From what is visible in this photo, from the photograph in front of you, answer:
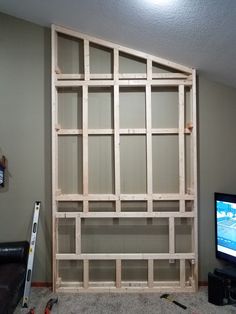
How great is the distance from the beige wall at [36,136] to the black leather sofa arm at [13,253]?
0.85 feet

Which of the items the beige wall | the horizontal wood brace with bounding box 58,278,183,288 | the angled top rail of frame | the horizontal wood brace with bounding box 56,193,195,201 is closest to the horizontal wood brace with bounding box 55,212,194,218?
the horizontal wood brace with bounding box 56,193,195,201

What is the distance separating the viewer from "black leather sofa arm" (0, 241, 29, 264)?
2.69 metres

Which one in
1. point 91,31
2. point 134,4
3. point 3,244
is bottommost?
point 3,244

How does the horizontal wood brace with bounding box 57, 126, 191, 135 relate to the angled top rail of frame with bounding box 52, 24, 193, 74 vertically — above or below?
below

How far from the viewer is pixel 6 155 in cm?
302

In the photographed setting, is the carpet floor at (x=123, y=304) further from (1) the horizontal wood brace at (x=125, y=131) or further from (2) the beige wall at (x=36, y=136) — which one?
(1) the horizontal wood brace at (x=125, y=131)

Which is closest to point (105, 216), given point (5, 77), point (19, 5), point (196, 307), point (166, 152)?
point (166, 152)

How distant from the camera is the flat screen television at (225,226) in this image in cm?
264

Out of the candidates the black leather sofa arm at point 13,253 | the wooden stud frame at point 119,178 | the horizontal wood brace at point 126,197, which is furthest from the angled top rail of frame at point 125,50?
the black leather sofa arm at point 13,253

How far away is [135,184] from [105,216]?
544 millimetres

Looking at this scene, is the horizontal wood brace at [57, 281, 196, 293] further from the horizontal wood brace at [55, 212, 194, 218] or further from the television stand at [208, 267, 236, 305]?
the horizontal wood brace at [55, 212, 194, 218]

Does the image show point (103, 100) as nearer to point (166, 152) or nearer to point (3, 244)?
point (166, 152)

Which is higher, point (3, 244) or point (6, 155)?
point (6, 155)

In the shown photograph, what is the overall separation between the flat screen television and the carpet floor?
1.73 ft
